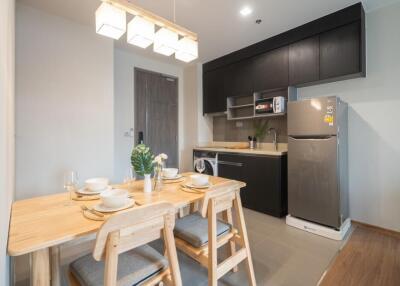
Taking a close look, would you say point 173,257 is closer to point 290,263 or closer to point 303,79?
point 290,263

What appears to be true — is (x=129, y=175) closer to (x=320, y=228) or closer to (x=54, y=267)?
(x=54, y=267)

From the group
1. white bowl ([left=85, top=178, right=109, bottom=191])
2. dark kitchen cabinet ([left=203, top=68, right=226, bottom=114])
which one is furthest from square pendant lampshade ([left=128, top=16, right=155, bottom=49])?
dark kitchen cabinet ([left=203, top=68, right=226, bottom=114])

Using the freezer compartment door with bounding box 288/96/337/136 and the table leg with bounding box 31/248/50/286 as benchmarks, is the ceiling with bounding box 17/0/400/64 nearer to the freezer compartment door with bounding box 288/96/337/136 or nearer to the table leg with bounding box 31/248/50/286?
the freezer compartment door with bounding box 288/96/337/136

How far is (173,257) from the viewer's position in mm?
1087

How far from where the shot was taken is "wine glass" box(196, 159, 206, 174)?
153 inches

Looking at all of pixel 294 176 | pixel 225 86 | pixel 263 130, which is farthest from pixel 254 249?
pixel 225 86

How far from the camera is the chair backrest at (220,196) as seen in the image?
1278 millimetres

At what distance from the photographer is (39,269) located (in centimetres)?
95

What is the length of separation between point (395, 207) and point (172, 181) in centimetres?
259

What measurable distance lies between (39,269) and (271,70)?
3374 millimetres

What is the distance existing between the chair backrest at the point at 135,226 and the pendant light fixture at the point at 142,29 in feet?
4.12

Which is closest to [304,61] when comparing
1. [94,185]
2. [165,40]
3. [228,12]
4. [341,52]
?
[341,52]

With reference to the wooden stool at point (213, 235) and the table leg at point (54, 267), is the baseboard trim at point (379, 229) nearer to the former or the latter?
the wooden stool at point (213, 235)

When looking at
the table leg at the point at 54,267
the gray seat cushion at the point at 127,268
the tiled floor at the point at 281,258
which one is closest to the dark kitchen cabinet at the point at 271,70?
the tiled floor at the point at 281,258
